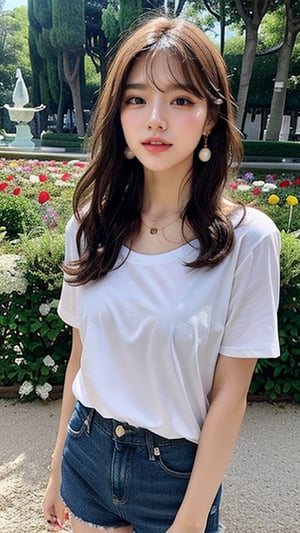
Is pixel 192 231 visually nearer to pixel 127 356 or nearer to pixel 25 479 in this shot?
pixel 127 356

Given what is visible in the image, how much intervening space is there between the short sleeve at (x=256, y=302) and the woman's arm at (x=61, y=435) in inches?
18.6

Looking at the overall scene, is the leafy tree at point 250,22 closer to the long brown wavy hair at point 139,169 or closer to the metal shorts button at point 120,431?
the long brown wavy hair at point 139,169

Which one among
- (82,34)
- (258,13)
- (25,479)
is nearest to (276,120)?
(258,13)

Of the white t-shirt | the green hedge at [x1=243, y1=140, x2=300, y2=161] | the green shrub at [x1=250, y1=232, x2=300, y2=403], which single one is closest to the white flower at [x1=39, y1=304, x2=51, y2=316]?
the green shrub at [x1=250, y1=232, x2=300, y2=403]

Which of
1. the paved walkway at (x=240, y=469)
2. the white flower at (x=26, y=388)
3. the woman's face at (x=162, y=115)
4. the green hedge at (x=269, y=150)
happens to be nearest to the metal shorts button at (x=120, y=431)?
the woman's face at (x=162, y=115)

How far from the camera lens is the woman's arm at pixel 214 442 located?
0.96 m

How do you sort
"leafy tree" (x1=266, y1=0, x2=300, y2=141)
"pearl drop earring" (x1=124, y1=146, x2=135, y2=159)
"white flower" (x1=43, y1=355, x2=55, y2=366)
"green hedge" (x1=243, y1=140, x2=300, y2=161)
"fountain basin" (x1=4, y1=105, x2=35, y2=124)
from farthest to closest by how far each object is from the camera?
"fountain basin" (x1=4, y1=105, x2=35, y2=124), "leafy tree" (x1=266, y1=0, x2=300, y2=141), "green hedge" (x1=243, y1=140, x2=300, y2=161), "white flower" (x1=43, y1=355, x2=55, y2=366), "pearl drop earring" (x1=124, y1=146, x2=135, y2=159)

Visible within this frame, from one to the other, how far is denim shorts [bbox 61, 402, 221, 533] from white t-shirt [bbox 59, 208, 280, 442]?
0.04 metres

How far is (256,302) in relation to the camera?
94cm

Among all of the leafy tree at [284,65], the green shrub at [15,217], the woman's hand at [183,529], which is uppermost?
the leafy tree at [284,65]

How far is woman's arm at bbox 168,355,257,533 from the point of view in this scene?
3.16 feet

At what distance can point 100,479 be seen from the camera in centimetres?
109

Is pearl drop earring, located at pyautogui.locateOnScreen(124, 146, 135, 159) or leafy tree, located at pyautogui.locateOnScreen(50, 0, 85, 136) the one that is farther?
leafy tree, located at pyautogui.locateOnScreen(50, 0, 85, 136)

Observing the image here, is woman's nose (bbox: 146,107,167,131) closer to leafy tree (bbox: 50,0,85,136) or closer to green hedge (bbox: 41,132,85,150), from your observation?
green hedge (bbox: 41,132,85,150)
